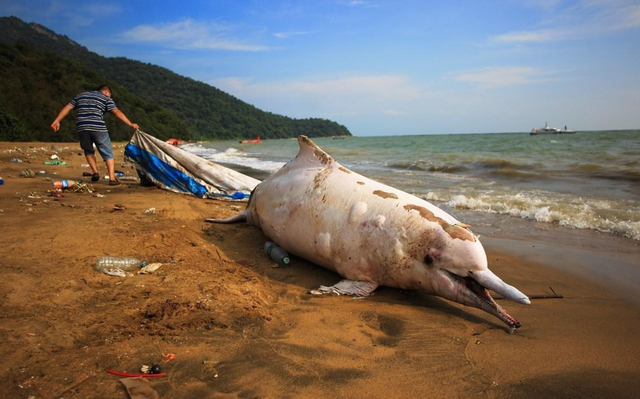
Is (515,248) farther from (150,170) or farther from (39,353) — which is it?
(150,170)

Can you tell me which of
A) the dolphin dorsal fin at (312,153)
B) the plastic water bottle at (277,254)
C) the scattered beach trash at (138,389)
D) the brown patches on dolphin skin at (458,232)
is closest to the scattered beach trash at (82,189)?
the plastic water bottle at (277,254)

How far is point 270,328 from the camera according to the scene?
2.79 meters

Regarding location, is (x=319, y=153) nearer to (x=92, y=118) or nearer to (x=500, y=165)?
(x=92, y=118)

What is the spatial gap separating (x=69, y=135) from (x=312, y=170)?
36582 millimetres

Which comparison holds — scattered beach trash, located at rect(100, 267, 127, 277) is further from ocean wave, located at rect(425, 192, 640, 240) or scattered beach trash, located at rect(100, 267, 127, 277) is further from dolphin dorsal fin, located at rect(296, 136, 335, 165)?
ocean wave, located at rect(425, 192, 640, 240)

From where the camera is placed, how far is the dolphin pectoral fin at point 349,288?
135 inches

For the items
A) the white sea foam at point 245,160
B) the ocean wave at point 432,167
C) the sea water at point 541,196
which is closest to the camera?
the sea water at point 541,196

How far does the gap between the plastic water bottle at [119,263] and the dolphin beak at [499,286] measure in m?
3.14

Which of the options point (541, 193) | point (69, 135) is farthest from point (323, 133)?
point (541, 193)

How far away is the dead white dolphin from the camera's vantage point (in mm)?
3178

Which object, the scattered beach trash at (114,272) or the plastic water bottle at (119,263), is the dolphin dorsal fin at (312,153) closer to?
the plastic water bottle at (119,263)

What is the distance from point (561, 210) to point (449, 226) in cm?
461

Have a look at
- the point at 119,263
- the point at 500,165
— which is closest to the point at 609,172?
the point at 500,165

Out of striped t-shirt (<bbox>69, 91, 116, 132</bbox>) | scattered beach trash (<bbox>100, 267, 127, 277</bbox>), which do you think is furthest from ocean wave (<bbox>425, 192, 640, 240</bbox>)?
striped t-shirt (<bbox>69, 91, 116, 132</bbox>)
